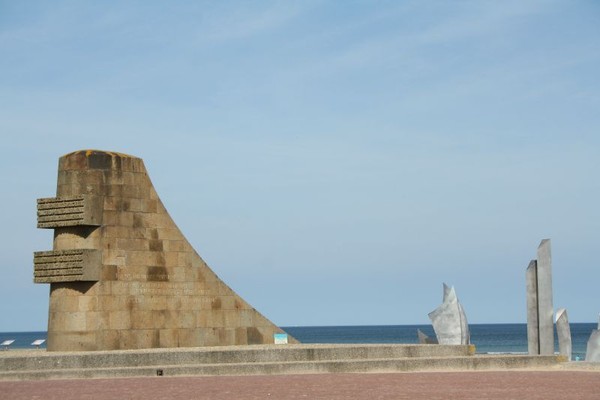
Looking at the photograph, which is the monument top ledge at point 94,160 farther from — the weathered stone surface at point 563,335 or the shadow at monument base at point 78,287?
the weathered stone surface at point 563,335

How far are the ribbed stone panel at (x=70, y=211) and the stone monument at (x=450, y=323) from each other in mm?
9773

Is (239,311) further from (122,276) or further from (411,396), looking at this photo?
(411,396)

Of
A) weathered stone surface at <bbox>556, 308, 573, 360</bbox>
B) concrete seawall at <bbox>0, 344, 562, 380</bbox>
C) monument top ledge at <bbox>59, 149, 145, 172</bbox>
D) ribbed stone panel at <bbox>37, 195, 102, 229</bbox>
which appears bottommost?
concrete seawall at <bbox>0, 344, 562, 380</bbox>

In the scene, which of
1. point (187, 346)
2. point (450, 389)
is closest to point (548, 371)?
point (450, 389)

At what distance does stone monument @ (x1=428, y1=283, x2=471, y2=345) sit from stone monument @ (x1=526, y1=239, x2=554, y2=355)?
2443mm

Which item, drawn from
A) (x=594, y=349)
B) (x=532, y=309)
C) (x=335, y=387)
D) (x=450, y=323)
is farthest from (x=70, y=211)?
(x=594, y=349)

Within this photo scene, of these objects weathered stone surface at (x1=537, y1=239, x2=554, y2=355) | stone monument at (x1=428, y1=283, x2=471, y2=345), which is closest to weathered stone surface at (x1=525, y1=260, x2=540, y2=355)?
weathered stone surface at (x1=537, y1=239, x2=554, y2=355)

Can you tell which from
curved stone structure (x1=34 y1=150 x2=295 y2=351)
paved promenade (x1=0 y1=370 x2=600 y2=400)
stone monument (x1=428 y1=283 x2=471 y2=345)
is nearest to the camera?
paved promenade (x1=0 y1=370 x2=600 y2=400)

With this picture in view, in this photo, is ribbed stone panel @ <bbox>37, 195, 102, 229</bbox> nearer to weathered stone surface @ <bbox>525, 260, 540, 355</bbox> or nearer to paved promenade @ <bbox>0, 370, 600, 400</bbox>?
paved promenade @ <bbox>0, 370, 600, 400</bbox>

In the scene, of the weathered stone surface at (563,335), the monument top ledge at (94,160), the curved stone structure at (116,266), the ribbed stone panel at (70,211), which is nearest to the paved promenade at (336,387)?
the curved stone structure at (116,266)

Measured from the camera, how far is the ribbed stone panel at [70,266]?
23766 mm

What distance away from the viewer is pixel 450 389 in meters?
16.1

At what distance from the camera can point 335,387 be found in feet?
54.5

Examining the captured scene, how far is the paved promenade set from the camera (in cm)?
1518
